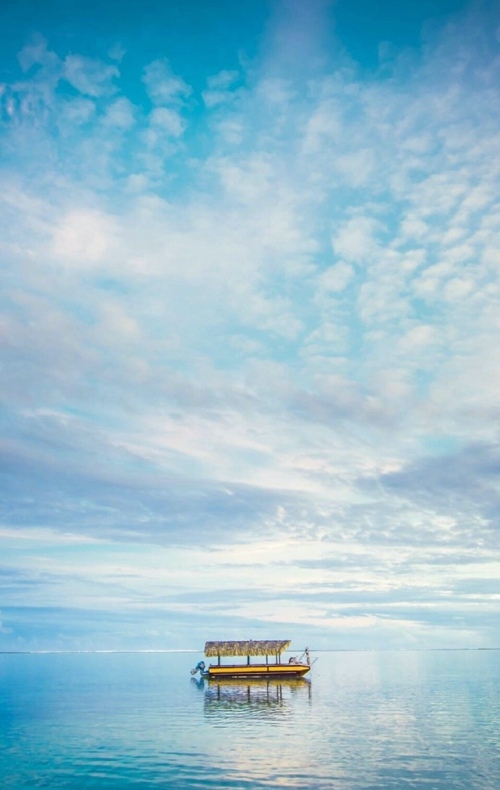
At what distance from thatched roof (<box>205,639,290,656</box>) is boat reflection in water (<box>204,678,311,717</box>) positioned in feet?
16.1

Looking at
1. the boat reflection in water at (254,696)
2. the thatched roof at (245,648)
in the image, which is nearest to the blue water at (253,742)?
the boat reflection in water at (254,696)

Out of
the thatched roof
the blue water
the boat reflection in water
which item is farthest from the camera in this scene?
the thatched roof

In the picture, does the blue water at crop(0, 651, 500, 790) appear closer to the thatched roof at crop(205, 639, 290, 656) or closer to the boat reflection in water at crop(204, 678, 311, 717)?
the boat reflection in water at crop(204, 678, 311, 717)

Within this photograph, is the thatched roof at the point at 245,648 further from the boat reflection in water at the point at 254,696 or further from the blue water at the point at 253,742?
the blue water at the point at 253,742

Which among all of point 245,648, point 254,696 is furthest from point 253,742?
point 245,648

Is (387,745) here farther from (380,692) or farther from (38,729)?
(380,692)

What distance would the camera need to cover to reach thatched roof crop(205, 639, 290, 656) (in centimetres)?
9575

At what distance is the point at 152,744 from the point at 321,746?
44.4 feet

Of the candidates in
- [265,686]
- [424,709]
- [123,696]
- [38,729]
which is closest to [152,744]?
[38,729]

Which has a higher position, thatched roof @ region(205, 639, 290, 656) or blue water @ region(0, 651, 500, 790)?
thatched roof @ region(205, 639, 290, 656)

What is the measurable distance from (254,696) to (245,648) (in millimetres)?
13419

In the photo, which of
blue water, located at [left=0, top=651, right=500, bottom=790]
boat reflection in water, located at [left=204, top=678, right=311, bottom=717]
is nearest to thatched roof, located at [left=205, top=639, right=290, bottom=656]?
boat reflection in water, located at [left=204, top=678, right=311, bottom=717]

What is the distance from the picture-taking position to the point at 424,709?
70.6 metres

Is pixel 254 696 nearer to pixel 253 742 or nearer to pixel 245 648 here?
pixel 245 648
